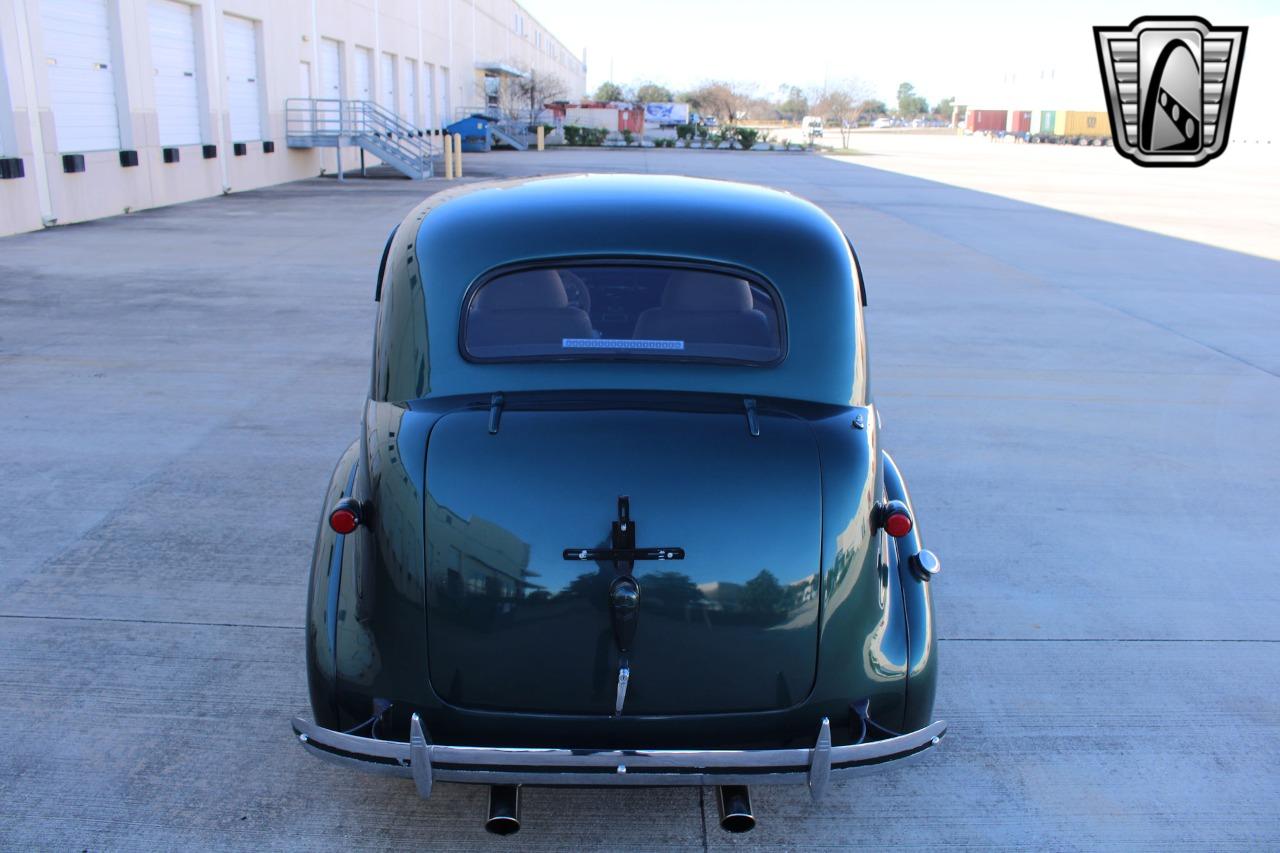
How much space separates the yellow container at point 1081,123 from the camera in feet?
260

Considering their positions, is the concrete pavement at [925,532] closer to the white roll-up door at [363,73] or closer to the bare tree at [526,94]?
the white roll-up door at [363,73]

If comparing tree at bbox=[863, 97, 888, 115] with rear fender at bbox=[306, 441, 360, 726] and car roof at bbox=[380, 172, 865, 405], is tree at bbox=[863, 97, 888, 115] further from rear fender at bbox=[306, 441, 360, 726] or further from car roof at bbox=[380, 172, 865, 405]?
rear fender at bbox=[306, 441, 360, 726]

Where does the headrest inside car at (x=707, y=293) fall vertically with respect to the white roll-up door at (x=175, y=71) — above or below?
below

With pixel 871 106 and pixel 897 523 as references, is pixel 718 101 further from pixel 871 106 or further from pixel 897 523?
pixel 897 523

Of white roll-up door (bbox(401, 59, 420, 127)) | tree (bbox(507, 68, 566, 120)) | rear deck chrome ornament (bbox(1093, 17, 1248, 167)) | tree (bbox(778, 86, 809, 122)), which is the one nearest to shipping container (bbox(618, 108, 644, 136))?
tree (bbox(507, 68, 566, 120))

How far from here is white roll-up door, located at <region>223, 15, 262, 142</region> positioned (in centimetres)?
2241

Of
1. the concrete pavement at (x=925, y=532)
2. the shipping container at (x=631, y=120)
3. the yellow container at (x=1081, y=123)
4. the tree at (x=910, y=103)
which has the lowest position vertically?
the concrete pavement at (x=925, y=532)

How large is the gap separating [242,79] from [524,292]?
22801mm

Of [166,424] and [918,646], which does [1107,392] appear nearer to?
[918,646]

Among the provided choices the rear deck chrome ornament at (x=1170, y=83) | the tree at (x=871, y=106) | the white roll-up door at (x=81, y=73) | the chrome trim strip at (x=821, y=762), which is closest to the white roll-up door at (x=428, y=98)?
the white roll-up door at (x=81, y=73)

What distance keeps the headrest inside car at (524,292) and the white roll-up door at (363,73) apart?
30297mm

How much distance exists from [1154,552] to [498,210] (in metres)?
3.55

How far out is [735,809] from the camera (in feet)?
9.03

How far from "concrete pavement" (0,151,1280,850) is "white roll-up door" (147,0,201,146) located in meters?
10.0
